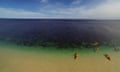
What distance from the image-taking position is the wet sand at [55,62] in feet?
19.3

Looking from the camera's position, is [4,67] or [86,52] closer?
[4,67]

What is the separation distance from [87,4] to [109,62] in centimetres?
260

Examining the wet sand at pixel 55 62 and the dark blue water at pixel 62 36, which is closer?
the wet sand at pixel 55 62

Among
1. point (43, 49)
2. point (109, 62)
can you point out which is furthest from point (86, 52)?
point (43, 49)

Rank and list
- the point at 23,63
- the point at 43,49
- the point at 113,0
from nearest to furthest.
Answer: the point at 23,63, the point at 113,0, the point at 43,49

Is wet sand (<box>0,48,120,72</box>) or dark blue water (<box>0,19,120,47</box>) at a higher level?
dark blue water (<box>0,19,120,47</box>)

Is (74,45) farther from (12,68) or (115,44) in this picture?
(12,68)

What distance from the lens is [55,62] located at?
6.38 m

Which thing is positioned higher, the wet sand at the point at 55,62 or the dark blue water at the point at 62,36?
the dark blue water at the point at 62,36

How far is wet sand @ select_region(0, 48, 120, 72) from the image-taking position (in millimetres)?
5869

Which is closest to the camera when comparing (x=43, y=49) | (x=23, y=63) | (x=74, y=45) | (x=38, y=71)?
(x=38, y=71)

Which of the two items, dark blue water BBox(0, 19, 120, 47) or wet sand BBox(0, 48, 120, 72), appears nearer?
wet sand BBox(0, 48, 120, 72)

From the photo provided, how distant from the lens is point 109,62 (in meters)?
6.28

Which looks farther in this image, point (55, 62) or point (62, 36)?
point (62, 36)
